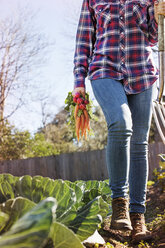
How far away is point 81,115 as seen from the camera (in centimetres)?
197

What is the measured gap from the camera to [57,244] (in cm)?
85

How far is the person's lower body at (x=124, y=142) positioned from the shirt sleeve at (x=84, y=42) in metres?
0.19

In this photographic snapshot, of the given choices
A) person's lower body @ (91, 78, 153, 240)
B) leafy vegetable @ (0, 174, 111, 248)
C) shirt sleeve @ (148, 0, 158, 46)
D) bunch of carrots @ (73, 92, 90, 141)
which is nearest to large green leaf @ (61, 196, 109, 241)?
leafy vegetable @ (0, 174, 111, 248)

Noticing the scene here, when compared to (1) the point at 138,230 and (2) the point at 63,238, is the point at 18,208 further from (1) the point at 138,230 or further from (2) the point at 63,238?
(1) the point at 138,230

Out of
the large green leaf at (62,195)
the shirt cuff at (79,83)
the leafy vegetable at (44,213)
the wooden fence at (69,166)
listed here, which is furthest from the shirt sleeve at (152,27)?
the wooden fence at (69,166)

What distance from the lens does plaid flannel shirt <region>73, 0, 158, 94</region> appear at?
72.1 inches

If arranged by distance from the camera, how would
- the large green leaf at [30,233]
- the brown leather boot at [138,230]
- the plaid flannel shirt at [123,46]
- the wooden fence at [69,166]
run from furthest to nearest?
the wooden fence at [69,166], the plaid flannel shirt at [123,46], the brown leather boot at [138,230], the large green leaf at [30,233]

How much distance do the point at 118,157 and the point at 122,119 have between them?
19 cm

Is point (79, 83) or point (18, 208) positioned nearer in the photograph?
point (18, 208)

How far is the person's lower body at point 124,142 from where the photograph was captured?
159cm

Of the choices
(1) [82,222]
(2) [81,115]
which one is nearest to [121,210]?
(1) [82,222]

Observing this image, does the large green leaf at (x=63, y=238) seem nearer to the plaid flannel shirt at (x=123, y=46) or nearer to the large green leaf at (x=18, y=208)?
the large green leaf at (x=18, y=208)

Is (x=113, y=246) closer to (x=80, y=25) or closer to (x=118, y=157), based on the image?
(x=118, y=157)

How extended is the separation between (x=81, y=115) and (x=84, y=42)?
0.46m
